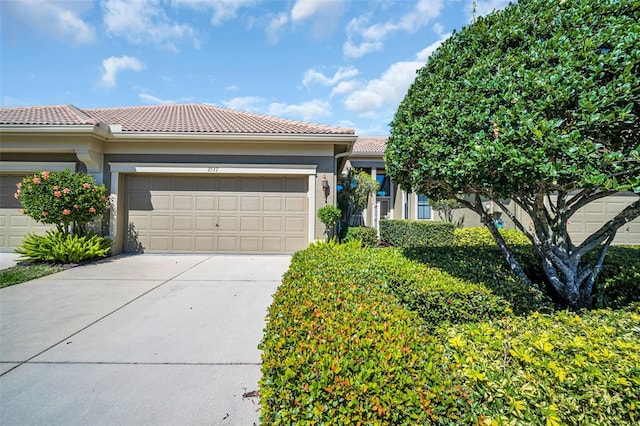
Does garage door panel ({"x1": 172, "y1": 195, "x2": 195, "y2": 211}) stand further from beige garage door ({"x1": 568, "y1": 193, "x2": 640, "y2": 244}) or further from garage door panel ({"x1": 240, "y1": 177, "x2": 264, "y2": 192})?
beige garage door ({"x1": 568, "y1": 193, "x2": 640, "y2": 244})

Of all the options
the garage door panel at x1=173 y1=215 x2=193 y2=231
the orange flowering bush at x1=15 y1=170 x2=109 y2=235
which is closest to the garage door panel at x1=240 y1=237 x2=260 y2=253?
the garage door panel at x1=173 y1=215 x2=193 y2=231

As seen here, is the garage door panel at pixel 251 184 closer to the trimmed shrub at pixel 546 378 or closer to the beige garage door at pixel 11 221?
the beige garage door at pixel 11 221

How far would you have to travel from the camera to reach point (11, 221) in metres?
8.31

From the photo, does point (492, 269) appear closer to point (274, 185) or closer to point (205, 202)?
point (274, 185)

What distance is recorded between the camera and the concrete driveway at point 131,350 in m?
2.19

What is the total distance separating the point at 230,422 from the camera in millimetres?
2066

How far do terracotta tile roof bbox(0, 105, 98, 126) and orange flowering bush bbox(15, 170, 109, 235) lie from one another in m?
1.54

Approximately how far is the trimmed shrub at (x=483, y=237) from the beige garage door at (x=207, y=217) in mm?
4609

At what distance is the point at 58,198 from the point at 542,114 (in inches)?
361

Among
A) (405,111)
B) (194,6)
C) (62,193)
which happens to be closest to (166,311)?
(405,111)

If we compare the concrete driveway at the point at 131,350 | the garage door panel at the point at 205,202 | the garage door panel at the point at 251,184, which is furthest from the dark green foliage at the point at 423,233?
the garage door panel at the point at 205,202

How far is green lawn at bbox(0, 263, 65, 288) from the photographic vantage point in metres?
5.49

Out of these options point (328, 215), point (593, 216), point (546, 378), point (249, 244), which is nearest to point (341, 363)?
point (546, 378)

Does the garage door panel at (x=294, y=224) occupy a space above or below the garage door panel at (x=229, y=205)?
below
